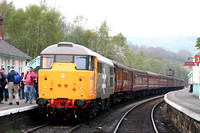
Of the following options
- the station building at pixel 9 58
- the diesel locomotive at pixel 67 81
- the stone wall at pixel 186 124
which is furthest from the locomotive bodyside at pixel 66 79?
the station building at pixel 9 58

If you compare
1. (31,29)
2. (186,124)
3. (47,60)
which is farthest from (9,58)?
(186,124)

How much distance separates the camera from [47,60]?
13109 millimetres

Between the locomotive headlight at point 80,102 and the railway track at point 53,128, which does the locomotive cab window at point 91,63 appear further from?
the railway track at point 53,128

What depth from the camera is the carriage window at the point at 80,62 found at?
12817 millimetres

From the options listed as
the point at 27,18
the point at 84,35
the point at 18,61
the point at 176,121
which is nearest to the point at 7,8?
the point at 27,18

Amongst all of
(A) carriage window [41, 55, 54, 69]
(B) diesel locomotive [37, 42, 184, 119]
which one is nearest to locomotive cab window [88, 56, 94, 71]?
(B) diesel locomotive [37, 42, 184, 119]

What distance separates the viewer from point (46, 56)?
43.1 ft

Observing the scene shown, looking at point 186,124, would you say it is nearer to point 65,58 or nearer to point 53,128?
point 53,128

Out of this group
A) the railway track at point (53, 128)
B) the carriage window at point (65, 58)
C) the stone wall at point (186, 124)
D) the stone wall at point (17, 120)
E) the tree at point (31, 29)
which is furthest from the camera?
the tree at point (31, 29)

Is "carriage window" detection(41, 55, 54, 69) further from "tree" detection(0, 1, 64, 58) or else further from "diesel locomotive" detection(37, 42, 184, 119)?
"tree" detection(0, 1, 64, 58)

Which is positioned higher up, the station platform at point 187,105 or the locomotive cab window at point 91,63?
the locomotive cab window at point 91,63

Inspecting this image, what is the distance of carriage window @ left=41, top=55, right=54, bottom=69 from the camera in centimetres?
1302

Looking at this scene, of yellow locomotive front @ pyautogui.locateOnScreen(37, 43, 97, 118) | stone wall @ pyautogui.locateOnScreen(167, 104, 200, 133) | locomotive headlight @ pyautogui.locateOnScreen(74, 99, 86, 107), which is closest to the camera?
stone wall @ pyautogui.locateOnScreen(167, 104, 200, 133)

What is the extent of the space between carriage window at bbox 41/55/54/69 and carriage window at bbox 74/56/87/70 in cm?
96
